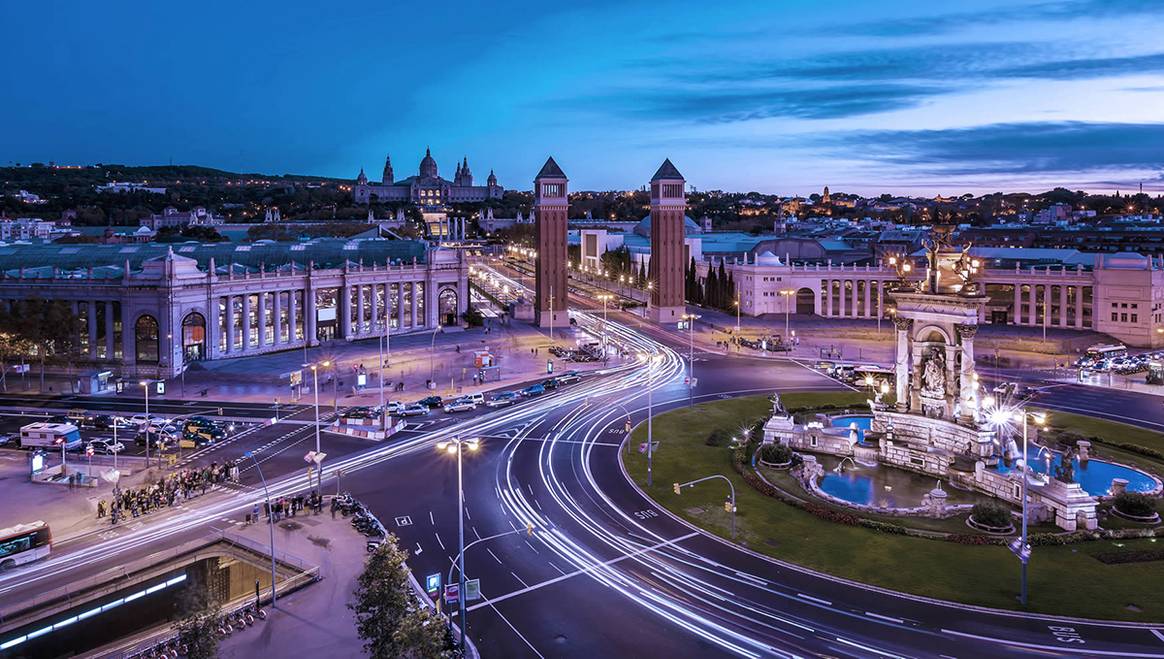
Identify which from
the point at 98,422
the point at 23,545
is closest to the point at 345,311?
the point at 98,422

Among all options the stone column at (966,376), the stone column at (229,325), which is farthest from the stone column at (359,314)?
the stone column at (966,376)

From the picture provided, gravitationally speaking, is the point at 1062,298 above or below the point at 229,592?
above

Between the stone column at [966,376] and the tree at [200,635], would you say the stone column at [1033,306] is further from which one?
the tree at [200,635]

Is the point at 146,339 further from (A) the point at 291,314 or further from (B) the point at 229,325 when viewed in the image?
(A) the point at 291,314

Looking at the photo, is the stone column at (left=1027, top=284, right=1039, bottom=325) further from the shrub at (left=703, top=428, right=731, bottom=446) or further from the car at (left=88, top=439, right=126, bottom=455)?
the car at (left=88, top=439, right=126, bottom=455)

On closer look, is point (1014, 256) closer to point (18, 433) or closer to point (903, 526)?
point (903, 526)

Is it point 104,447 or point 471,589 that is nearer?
point 471,589

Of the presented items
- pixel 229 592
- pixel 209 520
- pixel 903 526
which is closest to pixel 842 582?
pixel 903 526
